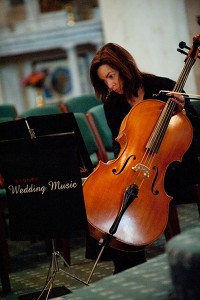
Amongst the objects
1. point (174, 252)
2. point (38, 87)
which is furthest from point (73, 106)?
point (174, 252)

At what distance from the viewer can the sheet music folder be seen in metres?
2.21

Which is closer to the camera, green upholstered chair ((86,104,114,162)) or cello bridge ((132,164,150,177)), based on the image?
cello bridge ((132,164,150,177))

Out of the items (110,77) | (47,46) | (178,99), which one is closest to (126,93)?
(110,77)

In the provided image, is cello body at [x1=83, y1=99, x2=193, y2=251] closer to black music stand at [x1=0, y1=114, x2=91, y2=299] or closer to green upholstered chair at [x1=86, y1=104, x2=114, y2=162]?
black music stand at [x1=0, y1=114, x2=91, y2=299]

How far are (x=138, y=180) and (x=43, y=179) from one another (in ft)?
1.28

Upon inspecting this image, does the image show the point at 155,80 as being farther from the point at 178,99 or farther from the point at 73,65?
the point at 73,65

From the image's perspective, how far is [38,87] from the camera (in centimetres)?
975

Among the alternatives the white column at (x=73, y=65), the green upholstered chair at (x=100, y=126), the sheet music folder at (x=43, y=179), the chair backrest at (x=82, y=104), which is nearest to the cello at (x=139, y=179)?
the sheet music folder at (x=43, y=179)

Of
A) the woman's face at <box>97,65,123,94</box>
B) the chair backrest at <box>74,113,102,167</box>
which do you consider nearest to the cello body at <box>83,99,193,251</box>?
the woman's face at <box>97,65,123,94</box>

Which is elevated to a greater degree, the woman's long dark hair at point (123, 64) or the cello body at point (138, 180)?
the woman's long dark hair at point (123, 64)

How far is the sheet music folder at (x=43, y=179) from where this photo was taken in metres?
2.21

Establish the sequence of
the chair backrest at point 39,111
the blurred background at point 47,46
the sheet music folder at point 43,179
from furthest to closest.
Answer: the blurred background at point 47,46, the chair backrest at point 39,111, the sheet music folder at point 43,179

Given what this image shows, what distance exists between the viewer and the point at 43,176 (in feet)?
7.33

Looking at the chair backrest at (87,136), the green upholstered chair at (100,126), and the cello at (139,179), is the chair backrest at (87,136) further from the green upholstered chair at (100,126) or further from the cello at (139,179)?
the cello at (139,179)
